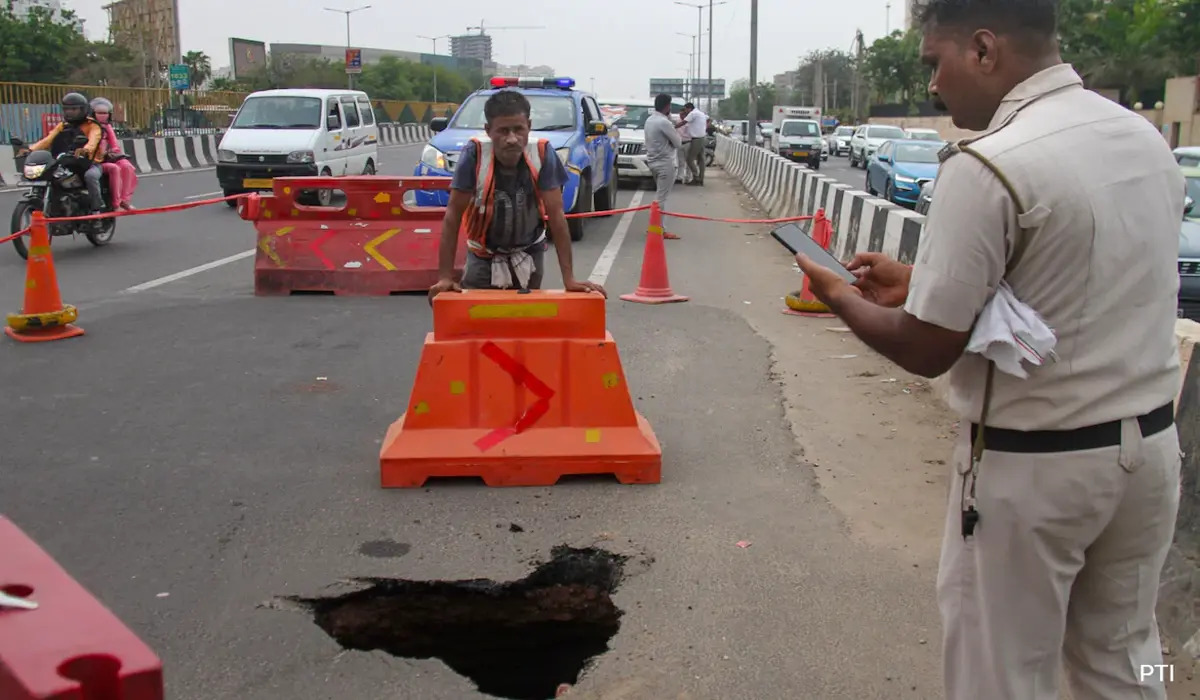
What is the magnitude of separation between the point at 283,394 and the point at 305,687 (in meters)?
3.62

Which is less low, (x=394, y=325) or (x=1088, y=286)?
(x=1088, y=286)

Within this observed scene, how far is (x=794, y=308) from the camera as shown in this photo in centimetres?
966

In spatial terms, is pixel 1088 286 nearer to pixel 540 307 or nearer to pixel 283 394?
pixel 540 307

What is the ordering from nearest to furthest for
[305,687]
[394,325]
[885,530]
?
1. [305,687]
2. [885,530]
3. [394,325]

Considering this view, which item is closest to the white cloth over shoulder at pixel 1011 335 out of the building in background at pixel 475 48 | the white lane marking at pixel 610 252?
the white lane marking at pixel 610 252

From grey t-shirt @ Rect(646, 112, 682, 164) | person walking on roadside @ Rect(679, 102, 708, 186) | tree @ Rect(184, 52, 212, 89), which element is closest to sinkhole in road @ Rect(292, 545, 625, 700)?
grey t-shirt @ Rect(646, 112, 682, 164)

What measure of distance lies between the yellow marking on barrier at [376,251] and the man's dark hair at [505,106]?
516 centimetres

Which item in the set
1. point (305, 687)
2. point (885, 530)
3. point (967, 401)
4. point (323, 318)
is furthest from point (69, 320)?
point (967, 401)

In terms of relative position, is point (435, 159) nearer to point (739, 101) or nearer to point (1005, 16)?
point (1005, 16)

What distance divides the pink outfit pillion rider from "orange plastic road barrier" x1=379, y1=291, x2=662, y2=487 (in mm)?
9194

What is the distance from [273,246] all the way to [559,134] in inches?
222

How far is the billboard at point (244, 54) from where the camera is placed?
83850 millimetres

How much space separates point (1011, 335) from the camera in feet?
6.53

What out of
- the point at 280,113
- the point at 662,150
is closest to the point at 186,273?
the point at 662,150
